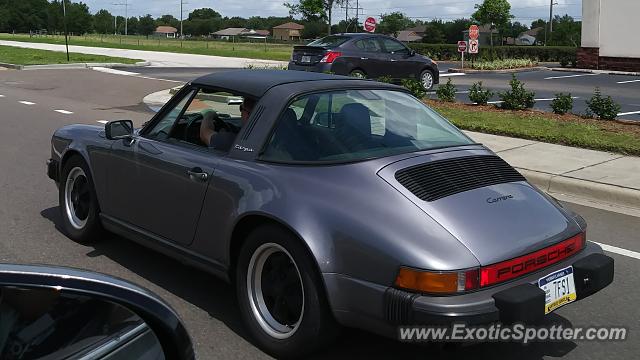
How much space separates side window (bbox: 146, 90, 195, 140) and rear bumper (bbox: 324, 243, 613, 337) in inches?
76.4

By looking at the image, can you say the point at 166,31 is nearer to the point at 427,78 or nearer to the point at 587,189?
the point at 427,78

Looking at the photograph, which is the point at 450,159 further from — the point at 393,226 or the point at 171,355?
the point at 171,355

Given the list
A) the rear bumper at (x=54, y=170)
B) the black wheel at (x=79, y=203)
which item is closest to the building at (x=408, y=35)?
the rear bumper at (x=54, y=170)

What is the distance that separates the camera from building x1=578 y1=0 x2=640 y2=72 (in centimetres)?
2700

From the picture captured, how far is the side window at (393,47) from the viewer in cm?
1870

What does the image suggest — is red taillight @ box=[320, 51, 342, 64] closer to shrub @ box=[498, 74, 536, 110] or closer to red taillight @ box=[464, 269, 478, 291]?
shrub @ box=[498, 74, 536, 110]

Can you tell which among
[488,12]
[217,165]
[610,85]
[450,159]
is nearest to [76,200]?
[217,165]

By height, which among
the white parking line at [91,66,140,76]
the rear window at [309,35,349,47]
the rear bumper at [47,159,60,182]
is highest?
the rear window at [309,35,349,47]

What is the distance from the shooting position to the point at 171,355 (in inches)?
75.9

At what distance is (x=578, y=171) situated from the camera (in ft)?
26.3

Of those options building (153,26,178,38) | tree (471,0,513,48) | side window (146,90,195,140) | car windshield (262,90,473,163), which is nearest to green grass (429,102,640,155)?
car windshield (262,90,473,163)

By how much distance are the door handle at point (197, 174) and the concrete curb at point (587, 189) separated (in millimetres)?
4830

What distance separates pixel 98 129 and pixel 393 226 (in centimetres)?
313

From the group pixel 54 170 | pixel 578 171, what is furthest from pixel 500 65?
pixel 54 170
